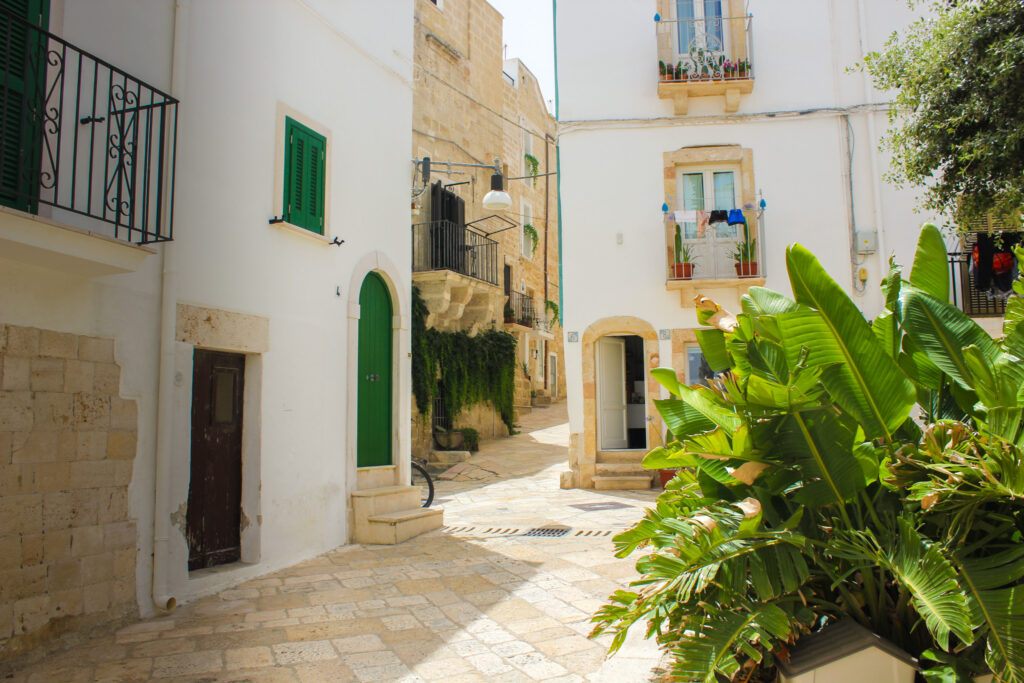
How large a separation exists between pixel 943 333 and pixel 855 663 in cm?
139

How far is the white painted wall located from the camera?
1220 centimetres

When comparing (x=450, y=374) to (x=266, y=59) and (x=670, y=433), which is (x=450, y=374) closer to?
(x=266, y=59)

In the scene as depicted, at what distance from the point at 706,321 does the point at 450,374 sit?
540 inches

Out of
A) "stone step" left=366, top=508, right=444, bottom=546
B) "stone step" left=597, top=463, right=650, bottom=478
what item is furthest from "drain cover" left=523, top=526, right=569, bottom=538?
"stone step" left=597, top=463, right=650, bottom=478

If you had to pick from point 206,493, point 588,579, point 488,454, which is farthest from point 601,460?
point 206,493

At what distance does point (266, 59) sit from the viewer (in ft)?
21.9

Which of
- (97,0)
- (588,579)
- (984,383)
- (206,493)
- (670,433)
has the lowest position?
(588,579)

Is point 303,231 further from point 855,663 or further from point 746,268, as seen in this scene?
point 746,268

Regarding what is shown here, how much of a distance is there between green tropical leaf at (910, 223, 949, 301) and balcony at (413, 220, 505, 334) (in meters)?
12.8

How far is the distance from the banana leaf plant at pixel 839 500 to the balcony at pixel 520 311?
57.8ft

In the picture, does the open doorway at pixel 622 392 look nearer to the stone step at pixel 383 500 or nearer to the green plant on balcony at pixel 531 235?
the stone step at pixel 383 500

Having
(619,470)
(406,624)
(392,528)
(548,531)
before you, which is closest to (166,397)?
(406,624)

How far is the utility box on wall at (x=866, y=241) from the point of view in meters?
12.0

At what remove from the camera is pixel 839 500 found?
275 cm
